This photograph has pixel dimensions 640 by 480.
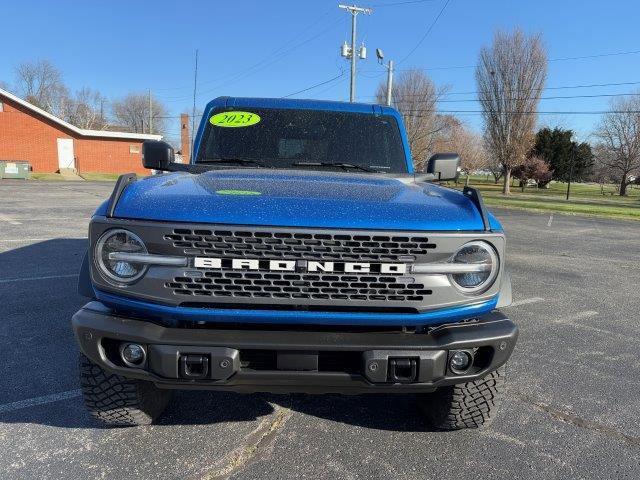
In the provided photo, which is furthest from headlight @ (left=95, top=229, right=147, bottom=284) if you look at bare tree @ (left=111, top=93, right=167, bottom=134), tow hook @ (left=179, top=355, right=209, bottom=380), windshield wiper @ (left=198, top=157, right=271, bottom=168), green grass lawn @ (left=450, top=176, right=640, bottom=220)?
bare tree @ (left=111, top=93, right=167, bottom=134)

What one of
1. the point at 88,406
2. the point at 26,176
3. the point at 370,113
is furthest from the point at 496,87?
the point at 88,406

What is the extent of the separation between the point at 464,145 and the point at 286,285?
64186mm

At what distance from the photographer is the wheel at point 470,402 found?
2.61m

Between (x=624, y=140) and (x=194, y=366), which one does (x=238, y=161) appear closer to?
(x=194, y=366)

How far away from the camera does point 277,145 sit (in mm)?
3768

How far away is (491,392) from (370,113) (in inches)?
95.7

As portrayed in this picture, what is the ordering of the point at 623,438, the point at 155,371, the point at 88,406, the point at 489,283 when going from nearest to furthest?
the point at 155,371
the point at 489,283
the point at 88,406
the point at 623,438

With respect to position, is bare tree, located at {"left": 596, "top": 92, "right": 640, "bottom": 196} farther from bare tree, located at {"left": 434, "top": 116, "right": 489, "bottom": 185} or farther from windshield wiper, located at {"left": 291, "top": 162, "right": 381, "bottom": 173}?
windshield wiper, located at {"left": 291, "top": 162, "right": 381, "bottom": 173}

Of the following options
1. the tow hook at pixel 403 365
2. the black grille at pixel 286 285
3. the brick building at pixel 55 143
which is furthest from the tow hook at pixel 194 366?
the brick building at pixel 55 143

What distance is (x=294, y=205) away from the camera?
2.22 meters

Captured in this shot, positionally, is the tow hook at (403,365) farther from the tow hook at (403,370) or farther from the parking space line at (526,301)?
the parking space line at (526,301)

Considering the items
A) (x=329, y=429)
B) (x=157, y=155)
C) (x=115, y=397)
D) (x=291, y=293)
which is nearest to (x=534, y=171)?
(x=157, y=155)

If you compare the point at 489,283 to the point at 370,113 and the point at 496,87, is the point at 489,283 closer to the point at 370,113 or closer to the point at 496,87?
the point at 370,113

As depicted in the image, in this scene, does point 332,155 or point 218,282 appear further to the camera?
point 332,155
